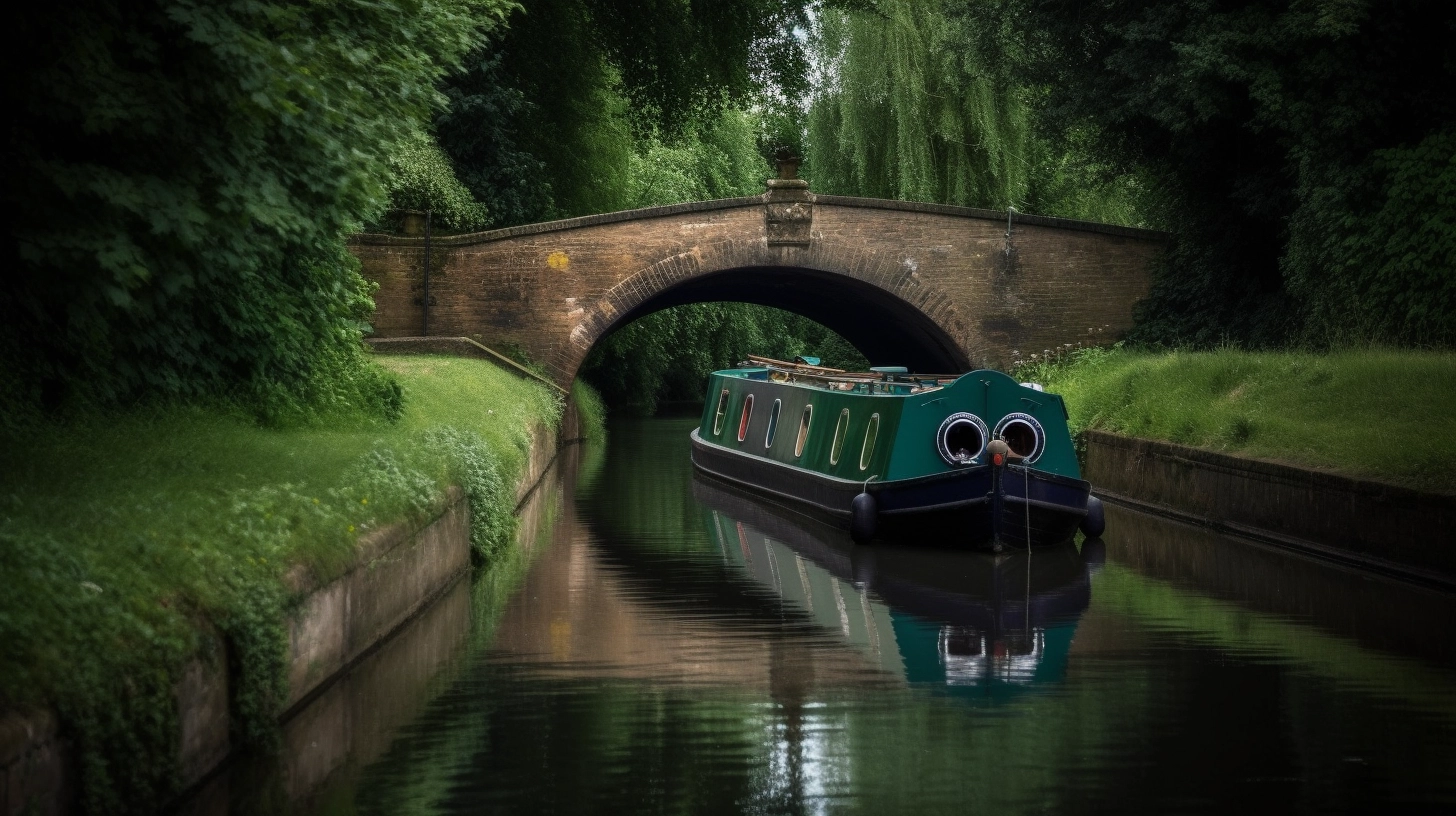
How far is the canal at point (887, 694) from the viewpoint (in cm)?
555

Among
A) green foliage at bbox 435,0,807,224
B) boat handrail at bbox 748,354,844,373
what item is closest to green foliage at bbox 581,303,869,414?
green foliage at bbox 435,0,807,224

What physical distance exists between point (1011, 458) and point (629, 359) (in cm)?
2312

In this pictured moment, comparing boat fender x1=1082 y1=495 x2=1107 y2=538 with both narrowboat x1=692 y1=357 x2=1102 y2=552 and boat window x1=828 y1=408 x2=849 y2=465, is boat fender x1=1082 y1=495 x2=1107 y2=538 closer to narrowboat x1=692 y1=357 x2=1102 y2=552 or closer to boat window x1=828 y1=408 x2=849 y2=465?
narrowboat x1=692 y1=357 x2=1102 y2=552

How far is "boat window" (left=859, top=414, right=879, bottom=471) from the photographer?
46.5 ft

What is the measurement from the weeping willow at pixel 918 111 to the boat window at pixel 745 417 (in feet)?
27.2

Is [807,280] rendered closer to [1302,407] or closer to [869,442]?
[869,442]

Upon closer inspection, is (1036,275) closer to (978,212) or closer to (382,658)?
(978,212)

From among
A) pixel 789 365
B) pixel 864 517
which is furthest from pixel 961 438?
pixel 789 365

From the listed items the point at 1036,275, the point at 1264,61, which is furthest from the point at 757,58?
the point at 1264,61

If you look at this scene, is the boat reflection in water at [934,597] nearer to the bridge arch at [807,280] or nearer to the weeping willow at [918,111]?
the bridge arch at [807,280]

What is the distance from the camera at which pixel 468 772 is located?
19.0 feet

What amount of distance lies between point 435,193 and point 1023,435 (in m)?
11.6

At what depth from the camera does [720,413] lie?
2045 centimetres

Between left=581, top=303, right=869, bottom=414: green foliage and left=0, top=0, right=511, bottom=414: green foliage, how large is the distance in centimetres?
2261
